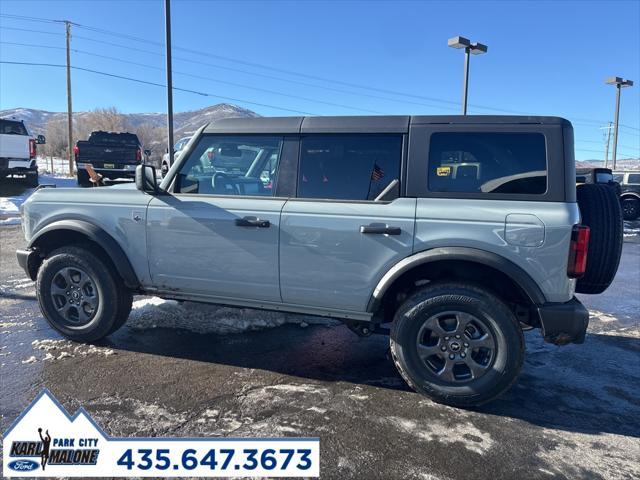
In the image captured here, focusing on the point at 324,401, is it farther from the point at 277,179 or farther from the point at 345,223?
the point at 277,179

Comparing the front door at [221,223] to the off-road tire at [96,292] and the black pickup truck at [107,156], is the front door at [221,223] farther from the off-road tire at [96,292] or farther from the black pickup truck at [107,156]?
the black pickup truck at [107,156]

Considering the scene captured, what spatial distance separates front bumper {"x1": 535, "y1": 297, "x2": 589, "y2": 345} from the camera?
293 cm

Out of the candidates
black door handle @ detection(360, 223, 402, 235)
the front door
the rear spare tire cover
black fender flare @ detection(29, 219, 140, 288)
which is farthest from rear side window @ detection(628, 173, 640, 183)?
black fender flare @ detection(29, 219, 140, 288)

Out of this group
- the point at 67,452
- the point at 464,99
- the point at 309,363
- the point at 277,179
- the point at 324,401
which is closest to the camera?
the point at 67,452

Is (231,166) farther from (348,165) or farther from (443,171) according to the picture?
(443,171)

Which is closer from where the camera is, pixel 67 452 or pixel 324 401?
pixel 67 452

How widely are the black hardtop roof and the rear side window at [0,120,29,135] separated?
1522 cm

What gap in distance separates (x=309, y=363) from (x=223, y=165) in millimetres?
1827

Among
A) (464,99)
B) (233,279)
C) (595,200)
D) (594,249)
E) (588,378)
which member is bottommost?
(588,378)

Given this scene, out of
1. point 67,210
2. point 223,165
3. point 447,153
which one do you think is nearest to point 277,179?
point 223,165

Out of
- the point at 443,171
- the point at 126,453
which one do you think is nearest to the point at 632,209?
the point at 443,171

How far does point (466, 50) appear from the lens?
1479cm

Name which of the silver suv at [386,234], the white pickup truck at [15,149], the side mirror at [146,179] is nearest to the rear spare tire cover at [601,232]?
the silver suv at [386,234]

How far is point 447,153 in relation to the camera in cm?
322
